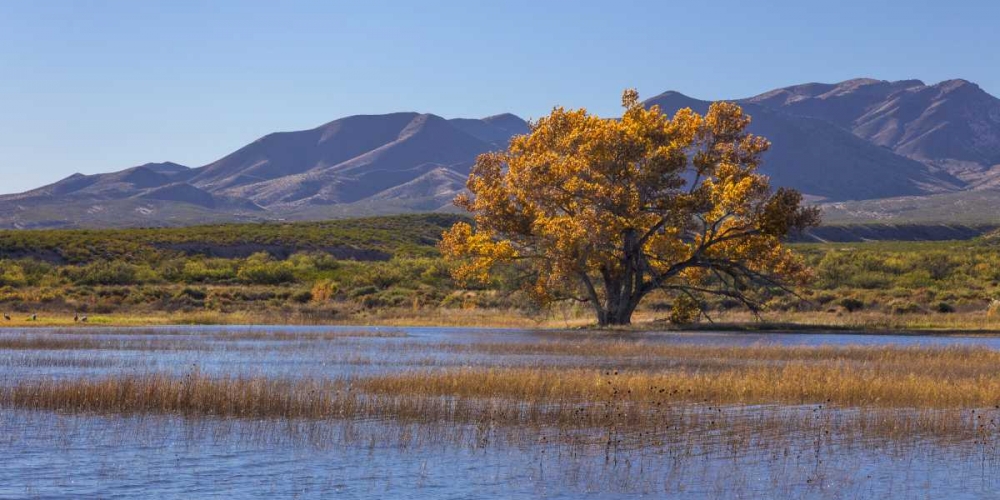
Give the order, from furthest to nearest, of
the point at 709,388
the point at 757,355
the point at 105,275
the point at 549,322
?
Answer: the point at 105,275, the point at 549,322, the point at 757,355, the point at 709,388

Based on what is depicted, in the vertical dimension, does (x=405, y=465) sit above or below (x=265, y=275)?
below

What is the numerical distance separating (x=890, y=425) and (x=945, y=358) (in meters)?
13.5

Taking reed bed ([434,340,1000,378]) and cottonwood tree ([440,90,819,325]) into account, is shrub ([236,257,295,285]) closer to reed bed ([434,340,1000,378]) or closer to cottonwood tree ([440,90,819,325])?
cottonwood tree ([440,90,819,325])

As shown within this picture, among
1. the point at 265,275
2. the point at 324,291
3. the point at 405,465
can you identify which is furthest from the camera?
the point at 265,275

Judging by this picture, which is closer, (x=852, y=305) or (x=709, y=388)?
(x=709, y=388)

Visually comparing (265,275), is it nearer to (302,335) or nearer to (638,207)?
(302,335)

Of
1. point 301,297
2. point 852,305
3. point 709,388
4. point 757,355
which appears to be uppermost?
point 301,297

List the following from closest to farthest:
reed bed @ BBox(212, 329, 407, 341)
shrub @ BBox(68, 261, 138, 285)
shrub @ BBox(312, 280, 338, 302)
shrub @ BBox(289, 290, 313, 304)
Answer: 1. reed bed @ BBox(212, 329, 407, 341)
2. shrub @ BBox(289, 290, 313, 304)
3. shrub @ BBox(312, 280, 338, 302)
4. shrub @ BBox(68, 261, 138, 285)

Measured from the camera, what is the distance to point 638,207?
1955 inches

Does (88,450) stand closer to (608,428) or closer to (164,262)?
(608,428)

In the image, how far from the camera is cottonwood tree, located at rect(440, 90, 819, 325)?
162ft

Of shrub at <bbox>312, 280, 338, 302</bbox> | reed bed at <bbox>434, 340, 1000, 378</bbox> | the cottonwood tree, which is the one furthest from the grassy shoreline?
reed bed at <bbox>434, 340, 1000, 378</bbox>

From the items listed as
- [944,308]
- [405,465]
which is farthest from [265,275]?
[405,465]

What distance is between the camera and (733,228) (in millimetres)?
51312
